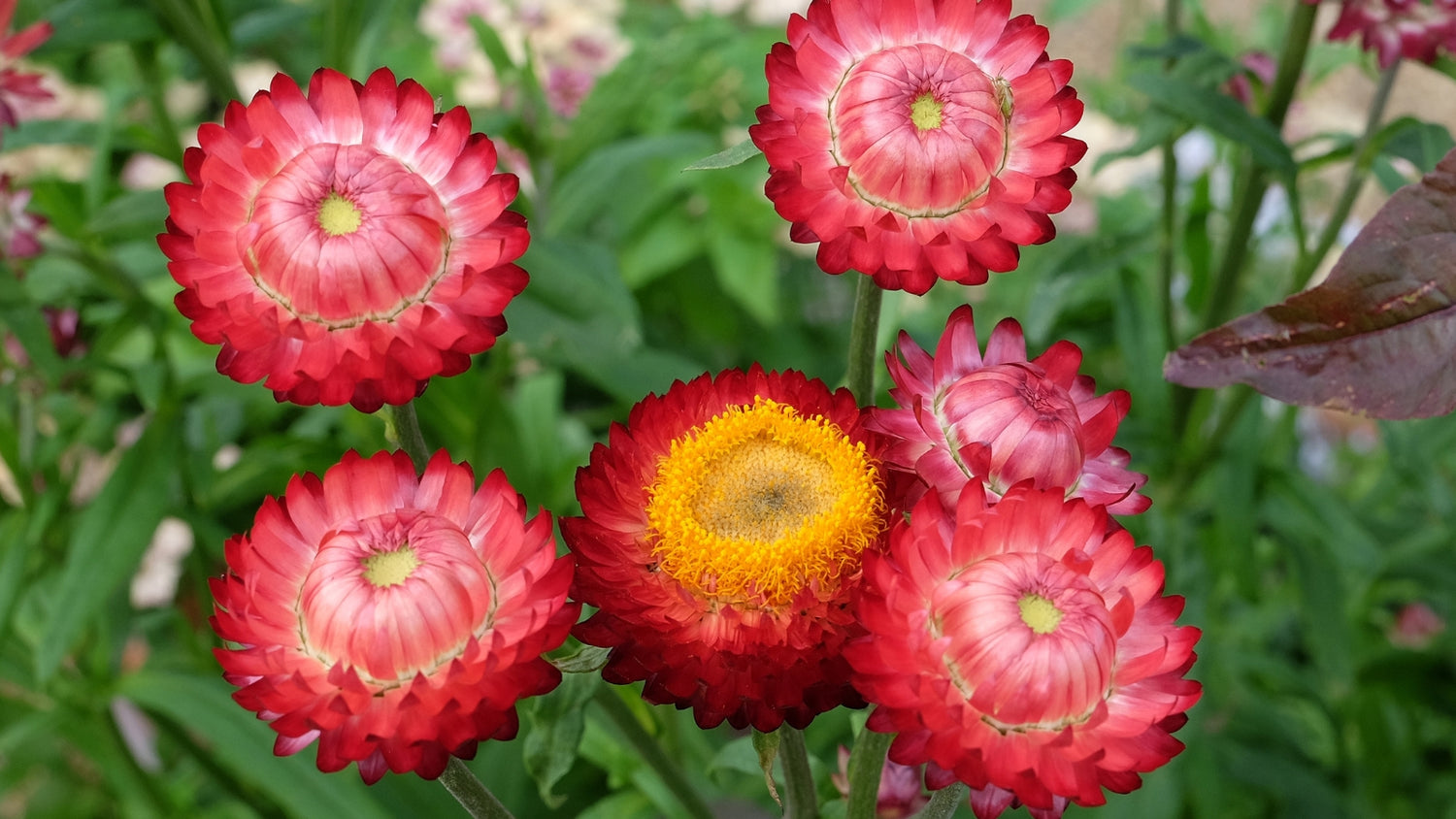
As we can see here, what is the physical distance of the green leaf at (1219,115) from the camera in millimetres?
1202

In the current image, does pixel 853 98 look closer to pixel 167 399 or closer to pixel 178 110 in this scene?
pixel 167 399

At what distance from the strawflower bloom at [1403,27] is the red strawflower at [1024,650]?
2.97 feet

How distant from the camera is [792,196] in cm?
70

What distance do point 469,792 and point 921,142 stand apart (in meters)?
0.45

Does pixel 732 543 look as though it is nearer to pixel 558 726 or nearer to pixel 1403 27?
pixel 558 726

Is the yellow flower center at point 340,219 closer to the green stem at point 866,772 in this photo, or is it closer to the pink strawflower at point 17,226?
the green stem at point 866,772

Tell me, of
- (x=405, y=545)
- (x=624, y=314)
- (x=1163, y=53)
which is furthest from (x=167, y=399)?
(x=1163, y=53)

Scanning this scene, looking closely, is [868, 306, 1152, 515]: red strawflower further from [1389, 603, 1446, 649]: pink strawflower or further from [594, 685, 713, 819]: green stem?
[1389, 603, 1446, 649]: pink strawflower

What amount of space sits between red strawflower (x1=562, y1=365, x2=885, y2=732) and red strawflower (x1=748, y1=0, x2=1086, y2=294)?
0.10 meters

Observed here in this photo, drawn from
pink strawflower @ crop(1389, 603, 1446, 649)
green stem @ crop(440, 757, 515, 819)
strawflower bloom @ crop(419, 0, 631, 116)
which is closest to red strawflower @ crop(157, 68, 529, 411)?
green stem @ crop(440, 757, 515, 819)

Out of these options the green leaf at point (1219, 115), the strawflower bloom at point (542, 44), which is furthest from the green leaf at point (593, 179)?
the green leaf at point (1219, 115)

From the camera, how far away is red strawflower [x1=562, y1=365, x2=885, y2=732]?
65 centimetres

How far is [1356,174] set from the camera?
140 centimetres

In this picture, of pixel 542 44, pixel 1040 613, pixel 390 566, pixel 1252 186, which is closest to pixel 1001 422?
pixel 1040 613
